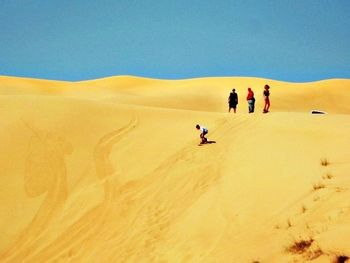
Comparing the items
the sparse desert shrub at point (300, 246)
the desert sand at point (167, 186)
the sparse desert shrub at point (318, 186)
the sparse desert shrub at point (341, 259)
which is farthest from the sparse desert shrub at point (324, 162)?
the sparse desert shrub at point (341, 259)

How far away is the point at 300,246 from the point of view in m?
6.75

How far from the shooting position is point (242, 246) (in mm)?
7664

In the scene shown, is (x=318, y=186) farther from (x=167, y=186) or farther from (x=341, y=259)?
(x=167, y=186)

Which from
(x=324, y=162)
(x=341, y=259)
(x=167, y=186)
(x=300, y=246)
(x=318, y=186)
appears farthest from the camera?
(x=167, y=186)

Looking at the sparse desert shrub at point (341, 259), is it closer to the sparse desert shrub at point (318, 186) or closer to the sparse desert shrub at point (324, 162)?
the sparse desert shrub at point (318, 186)

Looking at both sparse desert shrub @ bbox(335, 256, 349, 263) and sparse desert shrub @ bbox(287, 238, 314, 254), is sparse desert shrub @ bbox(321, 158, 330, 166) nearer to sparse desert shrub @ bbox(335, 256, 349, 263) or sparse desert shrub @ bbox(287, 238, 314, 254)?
sparse desert shrub @ bbox(287, 238, 314, 254)

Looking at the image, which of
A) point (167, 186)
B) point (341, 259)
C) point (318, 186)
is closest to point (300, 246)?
point (341, 259)

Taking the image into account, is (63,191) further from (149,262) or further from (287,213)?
(287,213)

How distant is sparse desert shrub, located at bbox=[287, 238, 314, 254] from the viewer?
6.65 meters

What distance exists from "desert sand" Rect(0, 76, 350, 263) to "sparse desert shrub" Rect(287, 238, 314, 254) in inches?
0.8

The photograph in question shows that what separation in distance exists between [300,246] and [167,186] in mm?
5661

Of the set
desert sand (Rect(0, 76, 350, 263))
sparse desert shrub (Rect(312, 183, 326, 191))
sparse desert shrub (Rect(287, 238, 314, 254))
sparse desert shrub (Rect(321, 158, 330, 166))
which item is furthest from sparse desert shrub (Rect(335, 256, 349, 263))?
sparse desert shrub (Rect(321, 158, 330, 166))

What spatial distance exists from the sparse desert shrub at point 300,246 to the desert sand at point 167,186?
0.06 ft

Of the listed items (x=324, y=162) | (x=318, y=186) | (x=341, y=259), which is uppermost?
(x=324, y=162)
